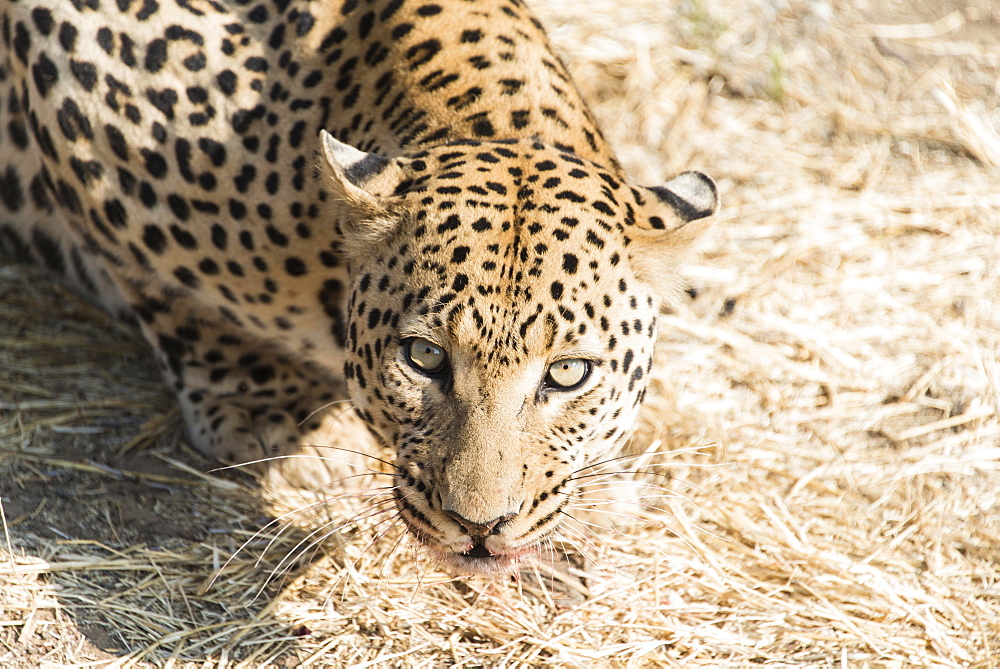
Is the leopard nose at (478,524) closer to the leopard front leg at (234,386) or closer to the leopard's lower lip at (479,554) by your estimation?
the leopard's lower lip at (479,554)

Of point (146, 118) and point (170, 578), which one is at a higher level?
point (146, 118)

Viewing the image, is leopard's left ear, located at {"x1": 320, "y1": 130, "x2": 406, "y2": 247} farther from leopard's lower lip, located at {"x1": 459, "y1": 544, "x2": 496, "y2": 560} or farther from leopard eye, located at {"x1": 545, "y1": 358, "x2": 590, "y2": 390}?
leopard's lower lip, located at {"x1": 459, "y1": 544, "x2": 496, "y2": 560}

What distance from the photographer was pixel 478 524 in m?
3.30

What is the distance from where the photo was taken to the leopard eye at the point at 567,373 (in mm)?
3416

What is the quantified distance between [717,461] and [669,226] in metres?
1.75

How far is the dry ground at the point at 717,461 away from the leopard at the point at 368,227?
15.9 inches

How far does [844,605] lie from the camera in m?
4.57

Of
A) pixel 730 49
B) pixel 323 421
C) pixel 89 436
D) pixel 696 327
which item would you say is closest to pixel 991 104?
pixel 730 49

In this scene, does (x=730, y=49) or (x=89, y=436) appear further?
(x=730, y=49)

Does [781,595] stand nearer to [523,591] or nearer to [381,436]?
[523,591]

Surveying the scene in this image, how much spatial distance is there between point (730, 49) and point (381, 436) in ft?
15.7

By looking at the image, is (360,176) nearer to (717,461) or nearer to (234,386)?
(234,386)

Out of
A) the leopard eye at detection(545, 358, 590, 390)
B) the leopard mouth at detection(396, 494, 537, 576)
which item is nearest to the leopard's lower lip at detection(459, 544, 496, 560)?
the leopard mouth at detection(396, 494, 537, 576)

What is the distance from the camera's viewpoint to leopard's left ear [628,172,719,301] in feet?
11.7
